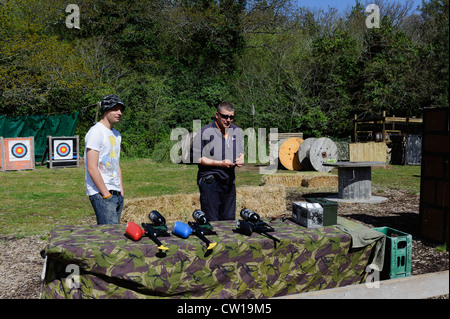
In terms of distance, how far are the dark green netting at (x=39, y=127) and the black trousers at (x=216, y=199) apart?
17847 millimetres

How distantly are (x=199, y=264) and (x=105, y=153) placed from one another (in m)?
1.55

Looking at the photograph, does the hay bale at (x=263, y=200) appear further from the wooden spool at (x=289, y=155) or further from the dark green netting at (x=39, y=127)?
the dark green netting at (x=39, y=127)

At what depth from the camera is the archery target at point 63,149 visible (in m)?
18.2

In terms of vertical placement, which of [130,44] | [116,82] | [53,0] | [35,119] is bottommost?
[35,119]

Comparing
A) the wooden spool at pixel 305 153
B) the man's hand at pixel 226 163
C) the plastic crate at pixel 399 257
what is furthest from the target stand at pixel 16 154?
the plastic crate at pixel 399 257

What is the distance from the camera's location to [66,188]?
12336mm

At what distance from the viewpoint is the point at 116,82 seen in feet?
79.7

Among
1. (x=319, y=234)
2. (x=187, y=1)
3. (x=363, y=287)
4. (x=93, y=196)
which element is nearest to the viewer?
(x=363, y=287)

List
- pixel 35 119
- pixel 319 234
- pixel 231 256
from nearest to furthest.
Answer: pixel 231 256 → pixel 319 234 → pixel 35 119

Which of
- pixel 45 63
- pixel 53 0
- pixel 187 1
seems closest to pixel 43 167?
pixel 45 63

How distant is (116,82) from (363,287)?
2352cm

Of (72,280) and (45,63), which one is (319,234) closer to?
(72,280)

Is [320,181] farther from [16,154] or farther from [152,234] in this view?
[16,154]

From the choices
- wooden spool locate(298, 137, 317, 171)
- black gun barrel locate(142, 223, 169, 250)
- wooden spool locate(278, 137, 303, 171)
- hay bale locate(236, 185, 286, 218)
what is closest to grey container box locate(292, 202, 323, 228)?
black gun barrel locate(142, 223, 169, 250)
